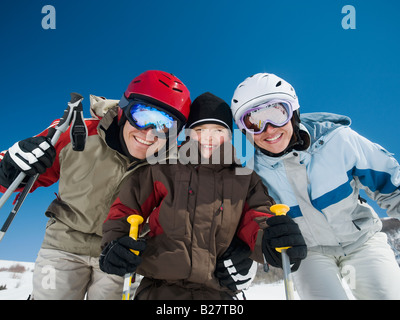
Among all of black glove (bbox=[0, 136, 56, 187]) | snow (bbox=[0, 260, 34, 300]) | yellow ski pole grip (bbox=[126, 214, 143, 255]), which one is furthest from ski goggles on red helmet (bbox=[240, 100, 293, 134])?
snow (bbox=[0, 260, 34, 300])

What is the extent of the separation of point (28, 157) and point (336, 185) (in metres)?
3.60

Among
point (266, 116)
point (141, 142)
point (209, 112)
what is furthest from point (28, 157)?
point (266, 116)

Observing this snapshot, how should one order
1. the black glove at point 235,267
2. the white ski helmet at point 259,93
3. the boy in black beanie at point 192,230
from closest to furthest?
the boy in black beanie at point 192,230, the black glove at point 235,267, the white ski helmet at point 259,93

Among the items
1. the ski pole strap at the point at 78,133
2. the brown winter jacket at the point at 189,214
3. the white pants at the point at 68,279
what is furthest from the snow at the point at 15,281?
the brown winter jacket at the point at 189,214

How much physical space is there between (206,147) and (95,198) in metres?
1.44

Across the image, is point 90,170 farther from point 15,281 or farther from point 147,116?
point 15,281

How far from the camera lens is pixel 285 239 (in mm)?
2055

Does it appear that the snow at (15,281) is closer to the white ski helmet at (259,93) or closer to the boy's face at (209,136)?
the boy's face at (209,136)

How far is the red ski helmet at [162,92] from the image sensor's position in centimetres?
319

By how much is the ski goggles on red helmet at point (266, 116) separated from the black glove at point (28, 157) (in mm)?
2495

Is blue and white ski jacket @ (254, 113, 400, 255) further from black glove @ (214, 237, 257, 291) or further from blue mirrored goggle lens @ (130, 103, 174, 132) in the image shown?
blue mirrored goggle lens @ (130, 103, 174, 132)

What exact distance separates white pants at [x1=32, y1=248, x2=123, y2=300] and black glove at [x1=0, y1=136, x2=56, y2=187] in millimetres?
974
